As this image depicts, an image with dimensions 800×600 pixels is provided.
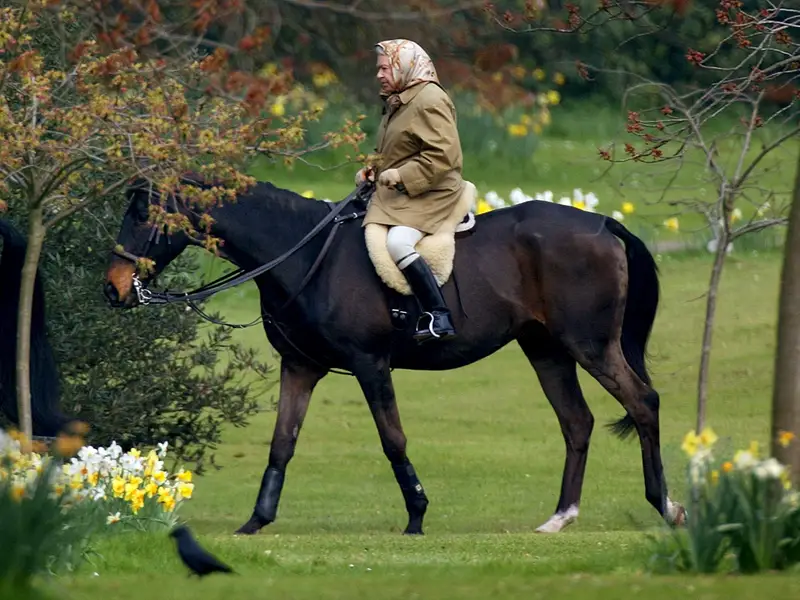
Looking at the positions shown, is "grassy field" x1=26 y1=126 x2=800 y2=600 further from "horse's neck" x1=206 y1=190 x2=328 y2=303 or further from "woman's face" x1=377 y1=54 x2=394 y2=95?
"woman's face" x1=377 y1=54 x2=394 y2=95

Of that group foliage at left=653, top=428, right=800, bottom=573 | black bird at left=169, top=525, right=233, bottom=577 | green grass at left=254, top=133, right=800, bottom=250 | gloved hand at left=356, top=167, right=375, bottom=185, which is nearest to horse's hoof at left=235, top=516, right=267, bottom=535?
gloved hand at left=356, top=167, right=375, bottom=185

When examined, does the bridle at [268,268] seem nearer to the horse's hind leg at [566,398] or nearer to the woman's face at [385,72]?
the woman's face at [385,72]

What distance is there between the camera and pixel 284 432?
A: 445 inches

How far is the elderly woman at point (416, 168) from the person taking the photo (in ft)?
36.0

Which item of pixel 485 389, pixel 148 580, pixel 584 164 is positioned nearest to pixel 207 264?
pixel 485 389

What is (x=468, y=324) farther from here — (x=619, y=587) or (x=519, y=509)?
(x=619, y=587)

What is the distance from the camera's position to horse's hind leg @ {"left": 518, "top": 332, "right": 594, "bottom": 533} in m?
11.8

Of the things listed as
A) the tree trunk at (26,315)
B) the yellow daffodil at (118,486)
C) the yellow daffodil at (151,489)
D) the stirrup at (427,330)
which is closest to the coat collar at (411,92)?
the stirrup at (427,330)

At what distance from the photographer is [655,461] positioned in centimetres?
1150

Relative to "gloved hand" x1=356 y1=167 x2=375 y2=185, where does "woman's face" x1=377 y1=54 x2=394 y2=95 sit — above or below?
above

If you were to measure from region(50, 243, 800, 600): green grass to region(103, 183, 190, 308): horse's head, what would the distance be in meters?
1.67

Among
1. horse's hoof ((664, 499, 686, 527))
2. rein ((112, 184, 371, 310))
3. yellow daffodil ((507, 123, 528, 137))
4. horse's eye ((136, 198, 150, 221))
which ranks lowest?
horse's hoof ((664, 499, 686, 527))

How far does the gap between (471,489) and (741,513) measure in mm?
7048

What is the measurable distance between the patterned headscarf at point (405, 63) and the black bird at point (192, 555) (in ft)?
12.9
